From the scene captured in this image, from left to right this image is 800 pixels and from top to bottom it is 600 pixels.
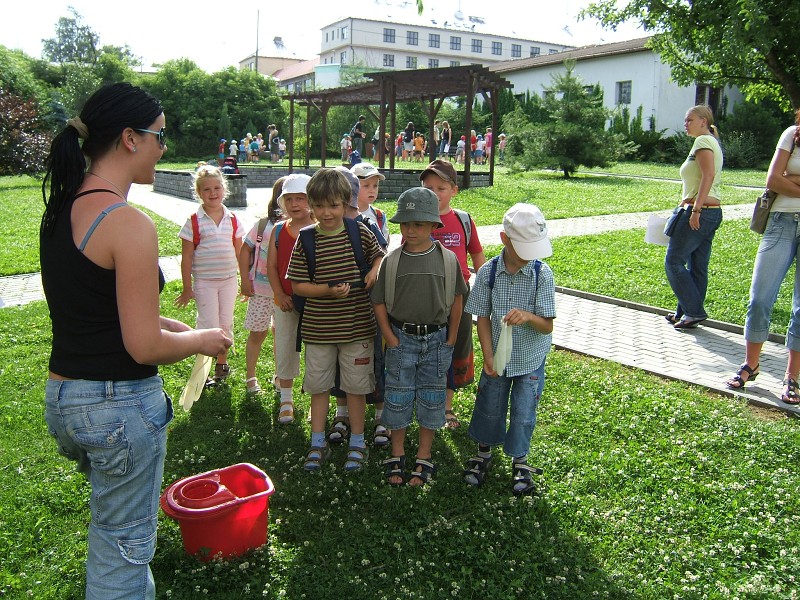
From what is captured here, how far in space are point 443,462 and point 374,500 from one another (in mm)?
633

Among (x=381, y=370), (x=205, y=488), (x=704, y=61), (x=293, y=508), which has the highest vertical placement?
(x=704, y=61)

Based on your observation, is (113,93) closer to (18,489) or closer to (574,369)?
(18,489)

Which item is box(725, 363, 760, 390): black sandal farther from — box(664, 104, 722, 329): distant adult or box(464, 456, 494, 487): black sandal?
box(464, 456, 494, 487): black sandal

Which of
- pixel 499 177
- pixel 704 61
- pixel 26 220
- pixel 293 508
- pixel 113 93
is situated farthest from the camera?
pixel 499 177

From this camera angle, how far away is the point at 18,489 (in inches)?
157

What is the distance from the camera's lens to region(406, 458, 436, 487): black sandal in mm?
4129

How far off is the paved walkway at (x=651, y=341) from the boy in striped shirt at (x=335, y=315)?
2.82 meters

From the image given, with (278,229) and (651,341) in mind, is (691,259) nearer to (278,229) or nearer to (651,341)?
(651,341)

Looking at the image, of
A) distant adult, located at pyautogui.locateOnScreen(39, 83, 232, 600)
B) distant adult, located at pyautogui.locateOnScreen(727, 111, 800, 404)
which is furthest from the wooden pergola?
distant adult, located at pyautogui.locateOnScreen(39, 83, 232, 600)

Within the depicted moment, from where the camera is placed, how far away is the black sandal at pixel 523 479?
→ 3992 millimetres

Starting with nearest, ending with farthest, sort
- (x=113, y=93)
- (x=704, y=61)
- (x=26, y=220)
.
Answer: (x=113, y=93) → (x=704, y=61) → (x=26, y=220)

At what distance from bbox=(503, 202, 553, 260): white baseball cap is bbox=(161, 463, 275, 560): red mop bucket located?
5.97 feet

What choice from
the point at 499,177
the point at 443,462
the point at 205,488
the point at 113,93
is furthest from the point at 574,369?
the point at 499,177

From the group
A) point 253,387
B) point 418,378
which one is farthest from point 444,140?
point 418,378
